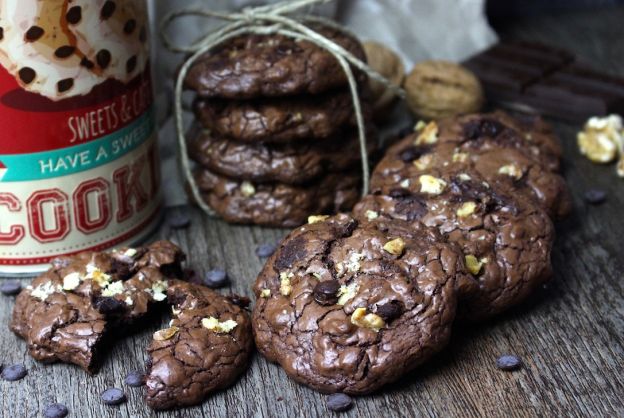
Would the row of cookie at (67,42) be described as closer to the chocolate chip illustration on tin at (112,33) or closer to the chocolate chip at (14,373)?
the chocolate chip illustration on tin at (112,33)

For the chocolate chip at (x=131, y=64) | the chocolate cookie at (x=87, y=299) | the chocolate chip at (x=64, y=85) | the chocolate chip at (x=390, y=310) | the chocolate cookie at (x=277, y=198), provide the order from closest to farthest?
the chocolate chip at (x=390, y=310) → the chocolate cookie at (x=87, y=299) → the chocolate chip at (x=64, y=85) → the chocolate chip at (x=131, y=64) → the chocolate cookie at (x=277, y=198)

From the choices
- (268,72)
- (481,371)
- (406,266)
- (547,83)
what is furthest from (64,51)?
(547,83)

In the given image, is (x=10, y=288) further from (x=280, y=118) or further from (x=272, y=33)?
(x=272, y=33)

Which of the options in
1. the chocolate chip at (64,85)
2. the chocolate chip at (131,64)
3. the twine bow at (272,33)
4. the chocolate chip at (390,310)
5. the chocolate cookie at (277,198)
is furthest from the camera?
the chocolate cookie at (277,198)

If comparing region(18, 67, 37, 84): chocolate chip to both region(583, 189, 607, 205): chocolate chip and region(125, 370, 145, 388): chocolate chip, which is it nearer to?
region(125, 370, 145, 388): chocolate chip

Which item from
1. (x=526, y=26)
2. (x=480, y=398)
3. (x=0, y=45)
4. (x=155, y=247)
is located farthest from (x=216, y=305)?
(x=526, y=26)

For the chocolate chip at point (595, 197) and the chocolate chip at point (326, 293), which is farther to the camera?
the chocolate chip at point (595, 197)

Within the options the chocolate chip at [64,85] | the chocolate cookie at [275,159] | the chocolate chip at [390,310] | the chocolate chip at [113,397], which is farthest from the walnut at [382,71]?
the chocolate chip at [113,397]
